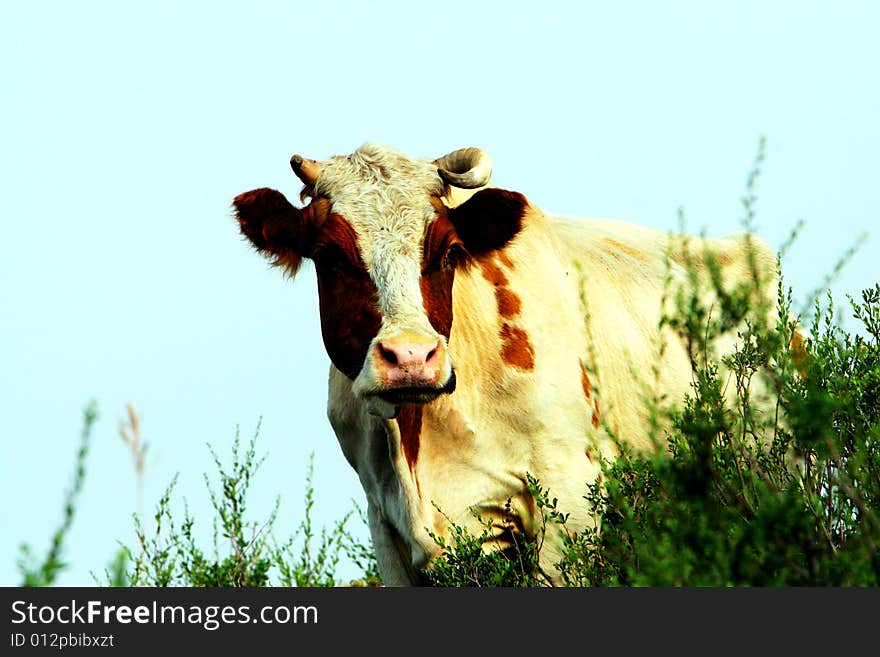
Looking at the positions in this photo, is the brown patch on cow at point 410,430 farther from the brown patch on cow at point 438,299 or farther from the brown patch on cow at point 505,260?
the brown patch on cow at point 505,260

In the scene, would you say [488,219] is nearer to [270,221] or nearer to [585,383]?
[585,383]

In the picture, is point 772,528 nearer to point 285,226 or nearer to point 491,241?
point 491,241

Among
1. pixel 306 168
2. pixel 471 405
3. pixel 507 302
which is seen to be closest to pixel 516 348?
pixel 507 302

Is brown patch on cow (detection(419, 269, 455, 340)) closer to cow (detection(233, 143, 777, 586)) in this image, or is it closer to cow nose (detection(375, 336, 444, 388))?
cow (detection(233, 143, 777, 586))

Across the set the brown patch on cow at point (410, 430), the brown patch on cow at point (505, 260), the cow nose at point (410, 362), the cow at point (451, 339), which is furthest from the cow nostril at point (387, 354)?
the brown patch on cow at point (505, 260)

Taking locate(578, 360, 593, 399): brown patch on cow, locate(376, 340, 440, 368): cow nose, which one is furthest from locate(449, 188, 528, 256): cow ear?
locate(376, 340, 440, 368): cow nose

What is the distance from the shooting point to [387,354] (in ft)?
21.9

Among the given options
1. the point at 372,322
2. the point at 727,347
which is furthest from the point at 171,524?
the point at 727,347

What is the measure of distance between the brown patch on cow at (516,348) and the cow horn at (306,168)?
154cm

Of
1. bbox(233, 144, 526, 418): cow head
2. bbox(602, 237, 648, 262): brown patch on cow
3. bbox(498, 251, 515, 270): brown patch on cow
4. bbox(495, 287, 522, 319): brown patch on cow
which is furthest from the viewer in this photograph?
bbox(602, 237, 648, 262): brown patch on cow

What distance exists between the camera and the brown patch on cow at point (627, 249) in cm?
994

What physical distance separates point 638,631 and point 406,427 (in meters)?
3.22

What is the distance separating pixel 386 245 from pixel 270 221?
3.64 feet

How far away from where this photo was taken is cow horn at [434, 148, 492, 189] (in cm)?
773
